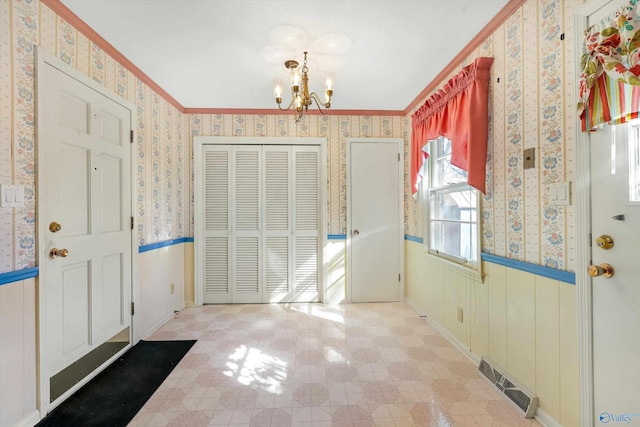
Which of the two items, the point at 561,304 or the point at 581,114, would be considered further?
the point at 561,304

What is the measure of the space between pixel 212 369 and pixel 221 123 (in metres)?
2.61

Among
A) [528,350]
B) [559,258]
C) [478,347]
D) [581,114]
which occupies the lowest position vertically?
[478,347]

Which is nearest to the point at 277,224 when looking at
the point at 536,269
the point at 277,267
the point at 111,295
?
the point at 277,267

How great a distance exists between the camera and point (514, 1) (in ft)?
5.38

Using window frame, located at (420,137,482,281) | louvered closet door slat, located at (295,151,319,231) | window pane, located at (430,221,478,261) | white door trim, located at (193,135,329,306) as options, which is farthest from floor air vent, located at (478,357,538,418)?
louvered closet door slat, located at (295,151,319,231)

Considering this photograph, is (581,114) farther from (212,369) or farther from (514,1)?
(212,369)

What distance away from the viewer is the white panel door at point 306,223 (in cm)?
334

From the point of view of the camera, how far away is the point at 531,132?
1557 mm

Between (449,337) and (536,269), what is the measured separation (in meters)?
1.16

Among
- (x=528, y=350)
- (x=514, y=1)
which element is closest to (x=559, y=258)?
(x=528, y=350)

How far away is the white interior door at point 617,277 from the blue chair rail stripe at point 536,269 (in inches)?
3.9

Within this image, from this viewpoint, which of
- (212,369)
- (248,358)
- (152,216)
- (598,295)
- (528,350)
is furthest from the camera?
(152,216)

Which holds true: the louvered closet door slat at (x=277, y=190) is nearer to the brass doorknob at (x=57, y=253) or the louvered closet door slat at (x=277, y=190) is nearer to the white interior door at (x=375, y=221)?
the white interior door at (x=375, y=221)

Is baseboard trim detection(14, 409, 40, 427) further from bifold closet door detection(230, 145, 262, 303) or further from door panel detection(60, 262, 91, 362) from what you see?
bifold closet door detection(230, 145, 262, 303)
